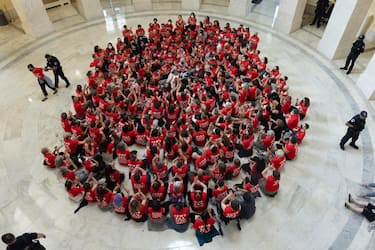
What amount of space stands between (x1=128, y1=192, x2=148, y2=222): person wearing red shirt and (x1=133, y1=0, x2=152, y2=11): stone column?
12805mm

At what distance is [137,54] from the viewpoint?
433 inches

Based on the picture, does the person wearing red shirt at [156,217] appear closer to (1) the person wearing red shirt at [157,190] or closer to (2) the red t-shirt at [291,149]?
(1) the person wearing red shirt at [157,190]

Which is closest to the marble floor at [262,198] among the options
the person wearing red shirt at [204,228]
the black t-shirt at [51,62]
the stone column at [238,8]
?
the person wearing red shirt at [204,228]

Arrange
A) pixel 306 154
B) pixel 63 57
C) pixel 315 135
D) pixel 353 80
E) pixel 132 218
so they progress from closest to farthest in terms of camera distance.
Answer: pixel 132 218, pixel 306 154, pixel 315 135, pixel 353 80, pixel 63 57

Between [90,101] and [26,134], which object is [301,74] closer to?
[90,101]

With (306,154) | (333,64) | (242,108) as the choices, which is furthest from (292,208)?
(333,64)

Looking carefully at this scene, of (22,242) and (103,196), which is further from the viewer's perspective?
(103,196)

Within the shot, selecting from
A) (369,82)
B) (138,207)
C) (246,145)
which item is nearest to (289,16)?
(369,82)

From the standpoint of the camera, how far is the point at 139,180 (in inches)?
243

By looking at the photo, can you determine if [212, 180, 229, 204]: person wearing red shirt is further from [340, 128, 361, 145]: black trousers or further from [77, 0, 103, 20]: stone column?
[77, 0, 103, 20]: stone column

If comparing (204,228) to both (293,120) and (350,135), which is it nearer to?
(293,120)

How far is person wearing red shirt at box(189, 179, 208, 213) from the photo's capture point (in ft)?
19.2

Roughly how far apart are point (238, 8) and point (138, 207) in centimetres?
1260

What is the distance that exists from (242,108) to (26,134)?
6.68 metres
